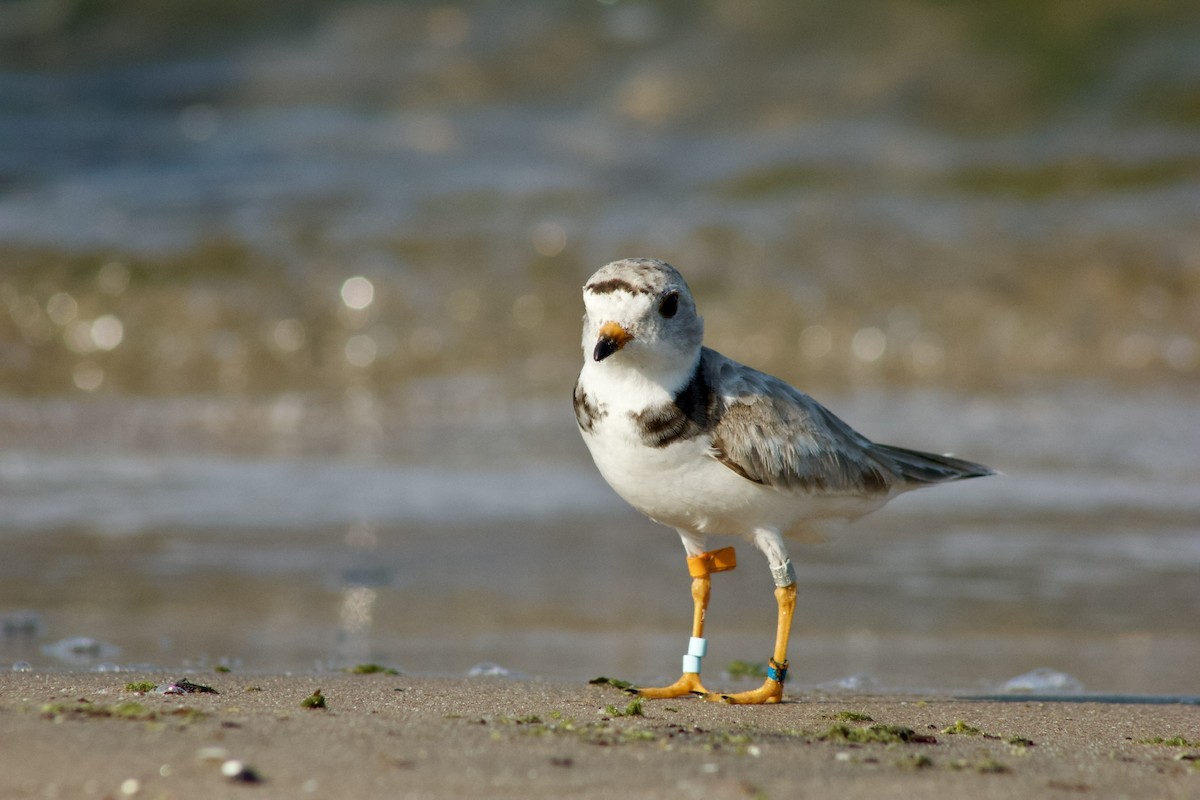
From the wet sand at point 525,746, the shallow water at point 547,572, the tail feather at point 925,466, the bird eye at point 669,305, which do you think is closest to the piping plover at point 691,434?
the bird eye at point 669,305

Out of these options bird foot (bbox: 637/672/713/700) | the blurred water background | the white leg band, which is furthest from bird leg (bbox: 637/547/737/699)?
the blurred water background

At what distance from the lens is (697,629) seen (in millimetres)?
4383

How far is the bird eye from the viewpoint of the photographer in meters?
3.97

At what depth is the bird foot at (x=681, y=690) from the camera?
13.7 ft

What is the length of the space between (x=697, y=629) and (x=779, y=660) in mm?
304

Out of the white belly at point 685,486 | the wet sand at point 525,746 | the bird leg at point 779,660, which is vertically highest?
the white belly at point 685,486

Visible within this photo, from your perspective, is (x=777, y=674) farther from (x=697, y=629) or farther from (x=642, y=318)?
(x=642, y=318)

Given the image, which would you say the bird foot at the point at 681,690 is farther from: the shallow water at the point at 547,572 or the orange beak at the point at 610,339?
the orange beak at the point at 610,339

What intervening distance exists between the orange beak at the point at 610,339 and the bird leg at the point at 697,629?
0.95m

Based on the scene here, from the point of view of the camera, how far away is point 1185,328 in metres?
11.8

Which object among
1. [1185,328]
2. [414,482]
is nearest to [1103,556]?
[414,482]

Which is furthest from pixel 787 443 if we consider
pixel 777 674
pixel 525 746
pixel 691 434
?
pixel 525 746

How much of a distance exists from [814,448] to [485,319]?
24.8 feet

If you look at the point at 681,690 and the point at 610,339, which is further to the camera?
the point at 681,690
